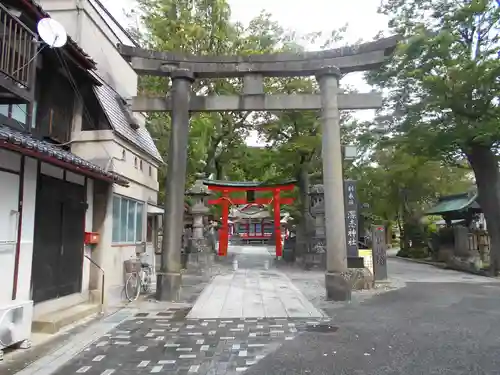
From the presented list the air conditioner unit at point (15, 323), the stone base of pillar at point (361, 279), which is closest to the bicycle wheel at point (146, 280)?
the air conditioner unit at point (15, 323)

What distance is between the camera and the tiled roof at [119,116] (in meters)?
10.6

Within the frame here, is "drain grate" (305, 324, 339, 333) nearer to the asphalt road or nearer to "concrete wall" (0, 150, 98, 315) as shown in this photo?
the asphalt road

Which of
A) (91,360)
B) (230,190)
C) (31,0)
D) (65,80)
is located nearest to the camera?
(91,360)

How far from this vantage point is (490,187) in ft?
65.4

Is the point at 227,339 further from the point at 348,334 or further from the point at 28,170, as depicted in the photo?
the point at 28,170

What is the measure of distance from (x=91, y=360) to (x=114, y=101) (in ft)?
26.8

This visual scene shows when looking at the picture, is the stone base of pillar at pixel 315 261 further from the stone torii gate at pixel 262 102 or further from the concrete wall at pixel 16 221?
the concrete wall at pixel 16 221

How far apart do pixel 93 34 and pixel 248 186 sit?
53.6 ft

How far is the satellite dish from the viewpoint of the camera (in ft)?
22.9

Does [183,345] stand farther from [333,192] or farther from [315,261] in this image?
[315,261]

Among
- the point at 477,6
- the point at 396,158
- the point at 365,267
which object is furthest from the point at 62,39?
the point at 396,158

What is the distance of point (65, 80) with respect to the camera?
958 centimetres

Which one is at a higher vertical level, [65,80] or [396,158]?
[396,158]

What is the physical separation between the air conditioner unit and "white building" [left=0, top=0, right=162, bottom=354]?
17 mm
